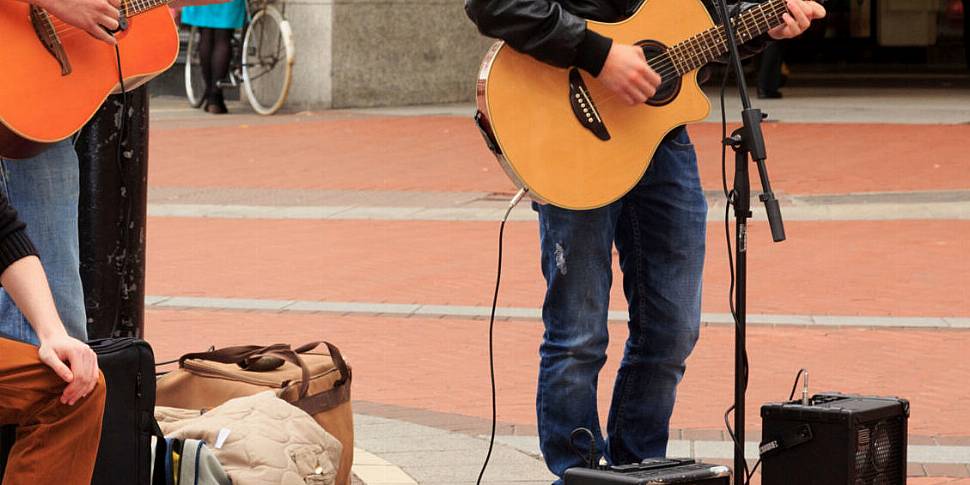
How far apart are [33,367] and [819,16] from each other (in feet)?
6.70

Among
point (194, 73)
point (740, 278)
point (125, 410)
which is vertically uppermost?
point (740, 278)

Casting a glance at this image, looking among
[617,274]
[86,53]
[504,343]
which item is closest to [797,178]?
[617,274]

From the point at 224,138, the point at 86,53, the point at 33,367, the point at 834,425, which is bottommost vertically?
the point at 224,138

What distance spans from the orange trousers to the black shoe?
45.3 ft

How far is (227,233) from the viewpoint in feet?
31.7

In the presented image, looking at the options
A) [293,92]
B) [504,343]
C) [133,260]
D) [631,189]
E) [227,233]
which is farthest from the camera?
[293,92]

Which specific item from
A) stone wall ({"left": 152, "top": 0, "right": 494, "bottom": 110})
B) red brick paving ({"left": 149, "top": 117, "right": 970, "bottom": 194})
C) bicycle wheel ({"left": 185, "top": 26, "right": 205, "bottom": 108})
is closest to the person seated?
red brick paving ({"left": 149, "top": 117, "right": 970, "bottom": 194})

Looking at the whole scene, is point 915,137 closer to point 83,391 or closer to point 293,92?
point 293,92

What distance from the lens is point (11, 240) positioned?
332 cm

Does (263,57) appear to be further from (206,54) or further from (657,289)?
(657,289)

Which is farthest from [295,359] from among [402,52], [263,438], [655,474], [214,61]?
[402,52]

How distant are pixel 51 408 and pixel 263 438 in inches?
32.4

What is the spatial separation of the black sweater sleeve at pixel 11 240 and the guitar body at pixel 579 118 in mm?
1092

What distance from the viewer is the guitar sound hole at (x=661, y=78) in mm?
3988
